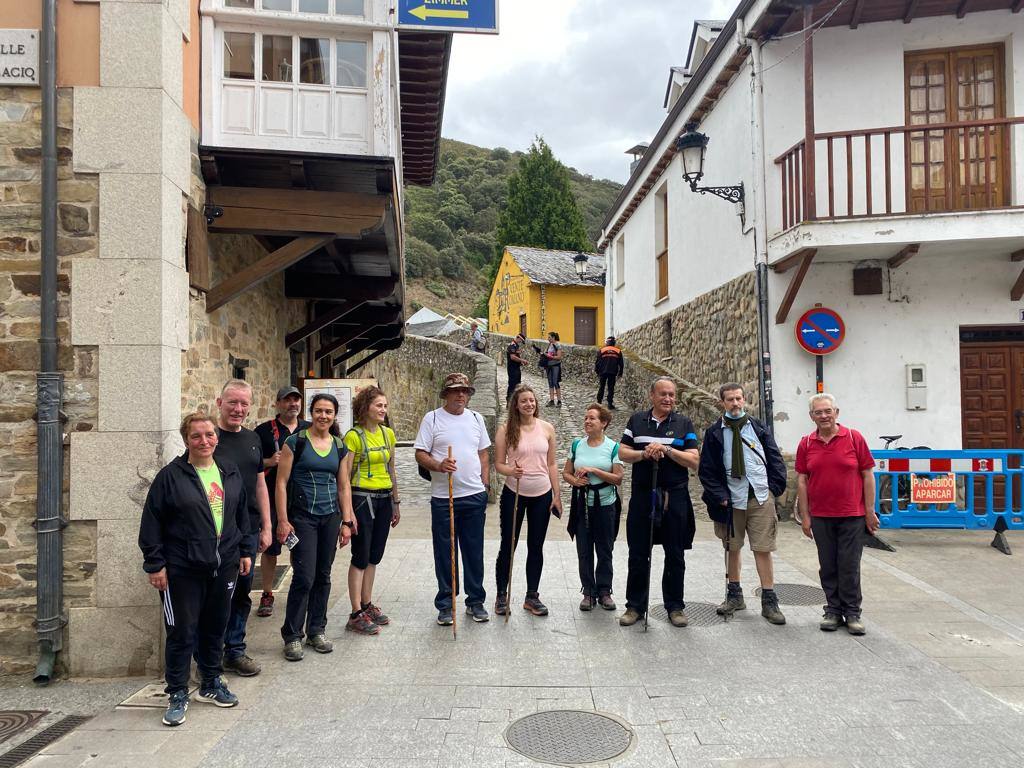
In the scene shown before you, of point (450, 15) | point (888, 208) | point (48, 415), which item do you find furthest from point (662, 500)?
point (888, 208)

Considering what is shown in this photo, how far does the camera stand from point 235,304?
278 inches

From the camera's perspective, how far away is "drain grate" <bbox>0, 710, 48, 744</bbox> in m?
3.76

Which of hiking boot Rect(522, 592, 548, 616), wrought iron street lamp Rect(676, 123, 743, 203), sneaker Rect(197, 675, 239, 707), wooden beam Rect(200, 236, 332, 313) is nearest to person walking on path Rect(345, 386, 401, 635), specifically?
hiking boot Rect(522, 592, 548, 616)

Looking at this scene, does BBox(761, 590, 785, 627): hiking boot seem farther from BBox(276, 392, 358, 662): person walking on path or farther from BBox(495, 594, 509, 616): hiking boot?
BBox(276, 392, 358, 662): person walking on path

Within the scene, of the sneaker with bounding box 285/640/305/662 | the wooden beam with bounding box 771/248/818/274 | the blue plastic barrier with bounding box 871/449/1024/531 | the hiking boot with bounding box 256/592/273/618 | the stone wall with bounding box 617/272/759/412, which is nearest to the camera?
the sneaker with bounding box 285/640/305/662

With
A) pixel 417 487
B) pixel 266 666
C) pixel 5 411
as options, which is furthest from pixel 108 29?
pixel 417 487

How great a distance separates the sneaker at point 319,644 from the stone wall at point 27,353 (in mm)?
1366

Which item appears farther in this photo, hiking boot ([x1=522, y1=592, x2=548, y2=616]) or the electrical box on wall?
the electrical box on wall

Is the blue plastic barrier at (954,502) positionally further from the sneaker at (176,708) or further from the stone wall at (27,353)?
the stone wall at (27,353)

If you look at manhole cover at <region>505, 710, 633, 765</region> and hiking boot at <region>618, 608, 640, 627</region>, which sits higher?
hiking boot at <region>618, 608, 640, 627</region>

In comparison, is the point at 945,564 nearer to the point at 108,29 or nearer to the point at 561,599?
the point at 561,599

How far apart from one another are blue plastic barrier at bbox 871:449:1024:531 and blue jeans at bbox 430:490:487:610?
485 cm

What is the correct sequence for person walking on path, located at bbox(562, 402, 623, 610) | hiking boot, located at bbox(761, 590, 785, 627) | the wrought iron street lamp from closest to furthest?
hiking boot, located at bbox(761, 590, 785, 627) → person walking on path, located at bbox(562, 402, 623, 610) → the wrought iron street lamp

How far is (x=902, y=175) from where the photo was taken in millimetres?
9148
